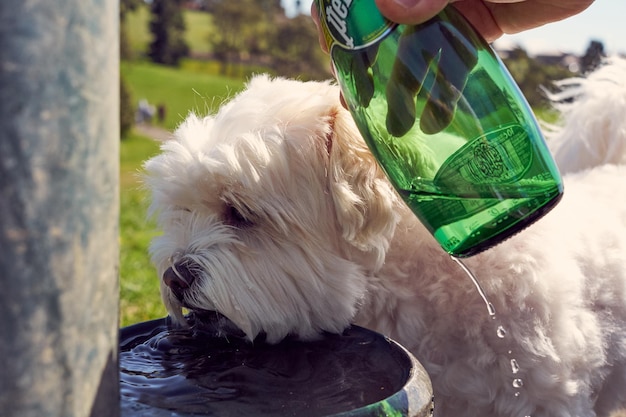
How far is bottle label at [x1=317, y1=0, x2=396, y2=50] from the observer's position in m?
1.83

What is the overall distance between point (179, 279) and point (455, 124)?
3.20ft

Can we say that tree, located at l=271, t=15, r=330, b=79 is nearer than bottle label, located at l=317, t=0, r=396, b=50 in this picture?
No

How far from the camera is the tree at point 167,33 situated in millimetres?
19641

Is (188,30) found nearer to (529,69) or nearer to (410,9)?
(529,69)

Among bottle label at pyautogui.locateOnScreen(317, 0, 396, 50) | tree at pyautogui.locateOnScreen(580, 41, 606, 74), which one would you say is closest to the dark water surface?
bottle label at pyautogui.locateOnScreen(317, 0, 396, 50)

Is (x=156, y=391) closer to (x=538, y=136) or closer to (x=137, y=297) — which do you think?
(x=538, y=136)

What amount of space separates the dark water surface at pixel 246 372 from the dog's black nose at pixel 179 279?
11cm

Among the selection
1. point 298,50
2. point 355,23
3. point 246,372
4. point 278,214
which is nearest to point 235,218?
point 278,214

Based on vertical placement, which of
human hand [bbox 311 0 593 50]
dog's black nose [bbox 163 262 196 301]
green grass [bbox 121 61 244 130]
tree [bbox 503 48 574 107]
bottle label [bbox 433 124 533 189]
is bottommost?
dog's black nose [bbox 163 262 196 301]

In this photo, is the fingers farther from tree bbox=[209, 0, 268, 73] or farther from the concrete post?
tree bbox=[209, 0, 268, 73]

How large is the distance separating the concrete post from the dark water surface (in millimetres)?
422

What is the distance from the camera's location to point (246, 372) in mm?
1881

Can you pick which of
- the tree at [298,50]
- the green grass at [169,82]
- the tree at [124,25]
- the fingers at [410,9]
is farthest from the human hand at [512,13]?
the tree at [298,50]

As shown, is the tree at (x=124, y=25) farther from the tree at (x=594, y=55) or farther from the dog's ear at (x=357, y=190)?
the dog's ear at (x=357, y=190)
